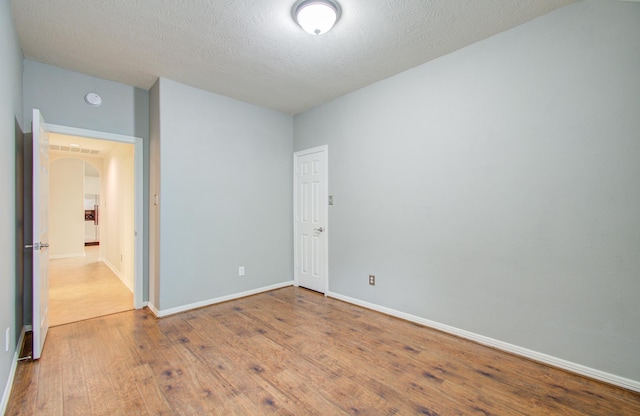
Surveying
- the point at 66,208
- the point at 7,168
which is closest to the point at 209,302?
the point at 7,168

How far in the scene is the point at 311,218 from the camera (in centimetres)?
431

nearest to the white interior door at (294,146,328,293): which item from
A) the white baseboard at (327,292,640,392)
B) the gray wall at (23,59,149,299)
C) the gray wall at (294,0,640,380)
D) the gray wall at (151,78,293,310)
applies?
the gray wall at (151,78,293,310)

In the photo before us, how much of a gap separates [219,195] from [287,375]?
241 centimetres

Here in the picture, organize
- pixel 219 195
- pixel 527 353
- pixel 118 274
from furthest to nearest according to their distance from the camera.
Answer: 1. pixel 118 274
2. pixel 219 195
3. pixel 527 353

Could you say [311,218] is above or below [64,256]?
above

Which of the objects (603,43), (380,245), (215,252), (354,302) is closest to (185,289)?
(215,252)

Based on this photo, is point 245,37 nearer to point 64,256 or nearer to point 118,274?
point 118,274

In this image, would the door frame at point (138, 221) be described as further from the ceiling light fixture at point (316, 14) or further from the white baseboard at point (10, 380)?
the ceiling light fixture at point (316, 14)

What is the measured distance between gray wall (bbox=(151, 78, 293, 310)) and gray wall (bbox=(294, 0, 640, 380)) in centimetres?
159

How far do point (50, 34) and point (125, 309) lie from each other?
9.62ft

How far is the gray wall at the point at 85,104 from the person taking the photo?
292cm

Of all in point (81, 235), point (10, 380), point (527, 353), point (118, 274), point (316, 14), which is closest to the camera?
point (10, 380)

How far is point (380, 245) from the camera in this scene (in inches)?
134

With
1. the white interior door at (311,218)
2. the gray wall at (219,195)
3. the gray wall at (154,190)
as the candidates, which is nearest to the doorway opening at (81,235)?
the gray wall at (154,190)
